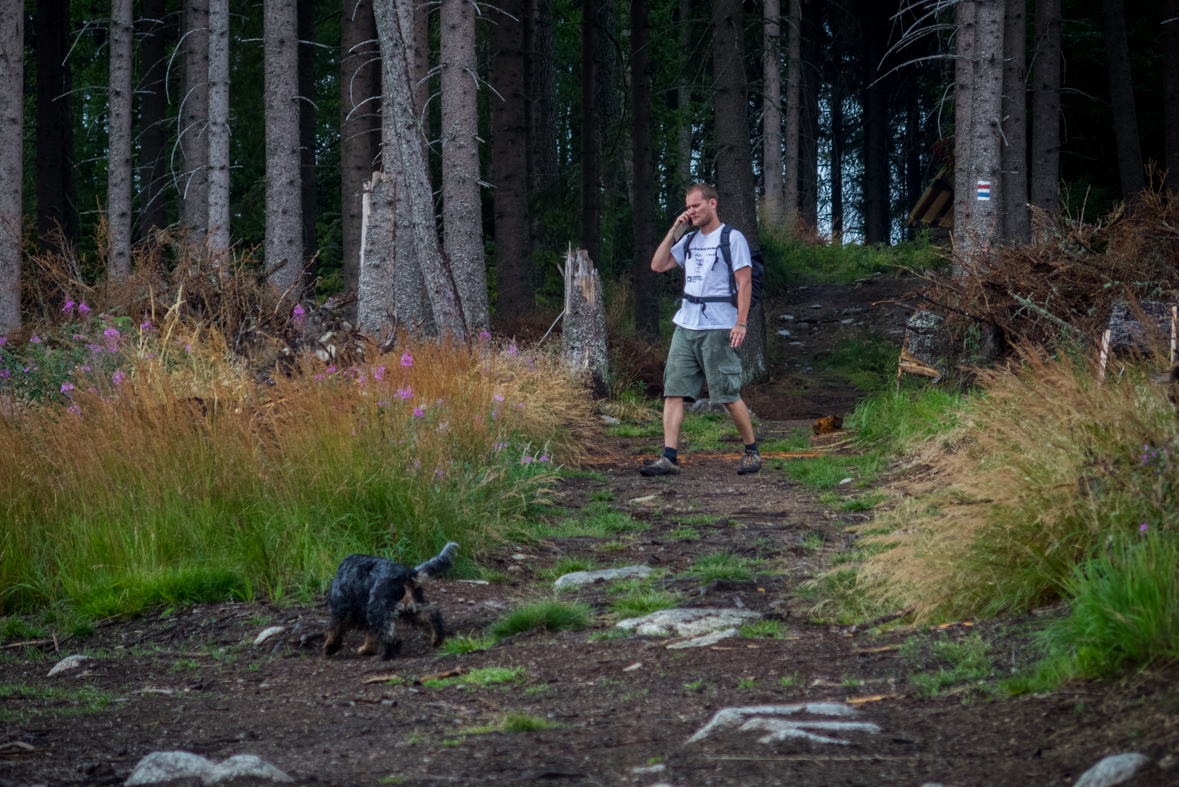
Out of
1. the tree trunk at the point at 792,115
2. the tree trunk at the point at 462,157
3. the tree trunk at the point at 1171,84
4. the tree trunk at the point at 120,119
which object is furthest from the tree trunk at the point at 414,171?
the tree trunk at the point at 792,115

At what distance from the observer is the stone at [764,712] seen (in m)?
2.85

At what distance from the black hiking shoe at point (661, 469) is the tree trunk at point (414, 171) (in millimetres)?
2866

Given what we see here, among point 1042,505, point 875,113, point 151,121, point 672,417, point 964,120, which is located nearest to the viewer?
point 1042,505

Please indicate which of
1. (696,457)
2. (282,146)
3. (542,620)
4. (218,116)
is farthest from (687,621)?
(218,116)

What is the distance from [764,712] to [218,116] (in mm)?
14214

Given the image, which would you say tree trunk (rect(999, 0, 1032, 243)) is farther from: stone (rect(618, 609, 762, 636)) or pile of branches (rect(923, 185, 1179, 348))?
stone (rect(618, 609, 762, 636))

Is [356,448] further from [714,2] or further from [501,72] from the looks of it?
[714,2]

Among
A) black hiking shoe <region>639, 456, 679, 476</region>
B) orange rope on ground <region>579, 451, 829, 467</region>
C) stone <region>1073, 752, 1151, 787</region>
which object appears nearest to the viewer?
stone <region>1073, 752, 1151, 787</region>

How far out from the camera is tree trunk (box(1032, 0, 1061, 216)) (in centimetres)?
1630

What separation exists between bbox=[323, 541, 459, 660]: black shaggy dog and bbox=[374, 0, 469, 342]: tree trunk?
6006 mm

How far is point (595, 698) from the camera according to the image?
338 centimetres

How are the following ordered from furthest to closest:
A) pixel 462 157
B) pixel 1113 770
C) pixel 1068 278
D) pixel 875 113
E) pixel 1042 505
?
pixel 875 113 → pixel 462 157 → pixel 1068 278 → pixel 1042 505 → pixel 1113 770

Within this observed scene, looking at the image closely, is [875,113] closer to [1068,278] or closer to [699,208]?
[1068,278]

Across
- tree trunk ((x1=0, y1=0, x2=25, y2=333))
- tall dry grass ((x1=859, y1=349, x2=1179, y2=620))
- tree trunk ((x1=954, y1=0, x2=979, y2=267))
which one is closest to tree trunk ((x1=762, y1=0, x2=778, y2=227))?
tree trunk ((x1=954, y1=0, x2=979, y2=267))
